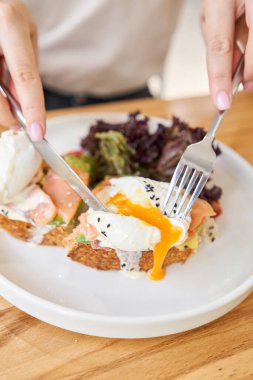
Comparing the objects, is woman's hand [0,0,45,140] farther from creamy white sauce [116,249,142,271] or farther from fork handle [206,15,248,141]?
fork handle [206,15,248,141]

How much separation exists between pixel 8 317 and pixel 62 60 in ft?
5.45

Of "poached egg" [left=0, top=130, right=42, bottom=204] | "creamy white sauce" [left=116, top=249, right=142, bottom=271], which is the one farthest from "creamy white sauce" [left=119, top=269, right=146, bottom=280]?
"poached egg" [left=0, top=130, right=42, bottom=204]

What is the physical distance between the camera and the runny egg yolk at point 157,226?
65.9 inches

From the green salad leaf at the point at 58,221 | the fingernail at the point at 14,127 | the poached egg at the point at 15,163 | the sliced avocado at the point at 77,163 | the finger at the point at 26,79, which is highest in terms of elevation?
the finger at the point at 26,79

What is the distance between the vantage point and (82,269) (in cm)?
179

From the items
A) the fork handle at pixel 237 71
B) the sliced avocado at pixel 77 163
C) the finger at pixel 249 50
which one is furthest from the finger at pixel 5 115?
the finger at pixel 249 50

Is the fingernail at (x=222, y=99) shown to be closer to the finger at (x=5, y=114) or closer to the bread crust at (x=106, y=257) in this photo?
the bread crust at (x=106, y=257)

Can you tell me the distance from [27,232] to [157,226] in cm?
56

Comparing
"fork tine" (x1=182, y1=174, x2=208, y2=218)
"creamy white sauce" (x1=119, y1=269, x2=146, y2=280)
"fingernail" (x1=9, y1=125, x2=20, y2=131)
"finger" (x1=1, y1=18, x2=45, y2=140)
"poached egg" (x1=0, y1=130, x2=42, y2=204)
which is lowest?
"creamy white sauce" (x1=119, y1=269, x2=146, y2=280)

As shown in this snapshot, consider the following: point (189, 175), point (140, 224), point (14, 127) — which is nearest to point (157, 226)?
point (140, 224)

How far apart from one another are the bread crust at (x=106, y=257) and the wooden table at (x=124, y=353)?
30 cm

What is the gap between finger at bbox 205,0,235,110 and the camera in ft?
5.83

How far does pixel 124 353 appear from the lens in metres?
1.48

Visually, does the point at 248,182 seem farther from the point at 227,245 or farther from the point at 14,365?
the point at 14,365
